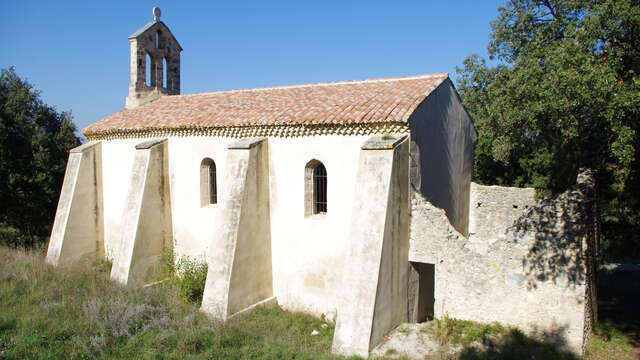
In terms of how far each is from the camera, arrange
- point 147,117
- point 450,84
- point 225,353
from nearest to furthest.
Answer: point 225,353 < point 450,84 < point 147,117

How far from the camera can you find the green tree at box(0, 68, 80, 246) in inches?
707

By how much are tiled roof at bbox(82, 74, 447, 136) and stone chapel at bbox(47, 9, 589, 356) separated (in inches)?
3.3

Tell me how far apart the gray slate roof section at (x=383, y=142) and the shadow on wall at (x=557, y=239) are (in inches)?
131

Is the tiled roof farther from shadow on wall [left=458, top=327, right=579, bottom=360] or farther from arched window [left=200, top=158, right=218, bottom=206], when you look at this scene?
shadow on wall [left=458, top=327, right=579, bottom=360]

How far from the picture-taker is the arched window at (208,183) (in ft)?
45.8

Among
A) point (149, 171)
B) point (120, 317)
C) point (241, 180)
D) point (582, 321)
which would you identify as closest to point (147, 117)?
point (149, 171)

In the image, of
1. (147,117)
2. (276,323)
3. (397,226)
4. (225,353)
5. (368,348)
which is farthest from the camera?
(147,117)

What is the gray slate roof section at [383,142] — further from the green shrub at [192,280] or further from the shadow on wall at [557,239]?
the green shrub at [192,280]

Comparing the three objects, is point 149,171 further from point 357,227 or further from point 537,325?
A: point 537,325

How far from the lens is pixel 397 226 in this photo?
9.82 meters

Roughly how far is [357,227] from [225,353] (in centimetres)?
377

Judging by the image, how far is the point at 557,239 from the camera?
9.13m

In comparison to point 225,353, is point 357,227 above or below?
above

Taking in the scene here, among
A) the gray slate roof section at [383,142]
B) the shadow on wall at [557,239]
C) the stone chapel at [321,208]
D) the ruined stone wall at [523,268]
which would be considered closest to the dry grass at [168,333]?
the ruined stone wall at [523,268]
